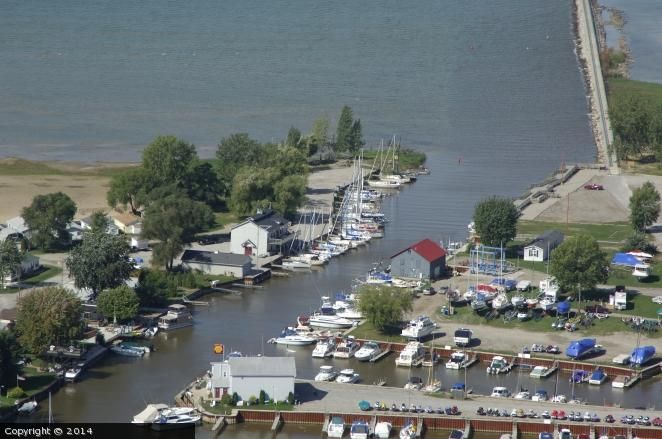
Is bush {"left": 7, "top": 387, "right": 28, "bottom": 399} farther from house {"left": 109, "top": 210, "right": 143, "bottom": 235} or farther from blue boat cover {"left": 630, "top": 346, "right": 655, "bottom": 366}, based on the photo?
house {"left": 109, "top": 210, "right": 143, "bottom": 235}

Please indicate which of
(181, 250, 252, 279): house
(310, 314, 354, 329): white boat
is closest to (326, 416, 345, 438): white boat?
(310, 314, 354, 329): white boat

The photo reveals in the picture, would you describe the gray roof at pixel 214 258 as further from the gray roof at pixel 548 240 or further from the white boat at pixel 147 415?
the white boat at pixel 147 415

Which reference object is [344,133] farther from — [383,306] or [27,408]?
[27,408]

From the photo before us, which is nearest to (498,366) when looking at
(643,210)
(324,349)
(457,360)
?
(457,360)

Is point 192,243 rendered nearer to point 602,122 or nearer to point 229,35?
point 602,122

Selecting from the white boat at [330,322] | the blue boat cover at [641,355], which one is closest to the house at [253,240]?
the white boat at [330,322]

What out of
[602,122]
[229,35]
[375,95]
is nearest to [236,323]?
[602,122]
